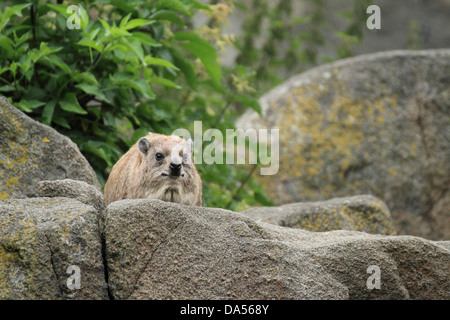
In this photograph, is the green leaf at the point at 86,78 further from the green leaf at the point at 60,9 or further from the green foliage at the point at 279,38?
the green foliage at the point at 279,38

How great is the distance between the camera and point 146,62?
712 centimetres

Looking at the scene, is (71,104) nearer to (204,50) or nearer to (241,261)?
(204,50)

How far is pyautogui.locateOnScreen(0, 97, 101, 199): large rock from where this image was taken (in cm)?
544

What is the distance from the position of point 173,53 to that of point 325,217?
290 cm

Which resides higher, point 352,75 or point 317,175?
point 352,75

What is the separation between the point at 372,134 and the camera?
437 inches

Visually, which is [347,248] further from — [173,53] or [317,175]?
[317,175]

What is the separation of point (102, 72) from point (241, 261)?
3.84 metres

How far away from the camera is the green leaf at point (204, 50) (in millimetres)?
7969

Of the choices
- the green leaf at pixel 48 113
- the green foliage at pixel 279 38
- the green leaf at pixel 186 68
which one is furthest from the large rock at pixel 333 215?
the green foliage at pixel 279 38

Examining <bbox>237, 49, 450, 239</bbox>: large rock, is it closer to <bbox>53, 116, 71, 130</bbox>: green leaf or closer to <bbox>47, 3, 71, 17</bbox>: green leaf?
<bbox>53, 116, 71, 130</bbox>: green leaf

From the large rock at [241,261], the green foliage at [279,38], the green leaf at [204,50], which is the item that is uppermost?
the green foliage at [279,38]

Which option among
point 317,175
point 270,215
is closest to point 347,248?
point 270,215

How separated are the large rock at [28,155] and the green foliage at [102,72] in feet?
2.94
